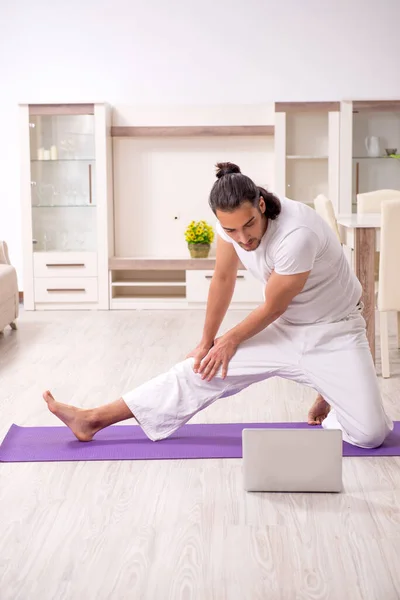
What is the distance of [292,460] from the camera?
2.33 metres

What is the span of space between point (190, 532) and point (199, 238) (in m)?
4.19

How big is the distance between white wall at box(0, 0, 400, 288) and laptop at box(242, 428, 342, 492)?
4.40m

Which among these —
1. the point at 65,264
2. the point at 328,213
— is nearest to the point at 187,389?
the point at 328,213

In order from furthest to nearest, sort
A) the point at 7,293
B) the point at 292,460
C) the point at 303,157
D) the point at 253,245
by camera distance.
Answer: the point at 303,157, the point at 7,293, the point at 253,245, the point at 292,460

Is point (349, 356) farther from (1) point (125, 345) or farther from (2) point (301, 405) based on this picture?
(1) point (125, 345)

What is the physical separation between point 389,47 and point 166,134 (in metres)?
1.77

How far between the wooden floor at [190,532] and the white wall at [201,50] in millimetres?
3689

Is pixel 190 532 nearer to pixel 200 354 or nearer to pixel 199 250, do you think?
pixel 200 354

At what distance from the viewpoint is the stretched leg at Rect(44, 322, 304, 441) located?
8.77 feet

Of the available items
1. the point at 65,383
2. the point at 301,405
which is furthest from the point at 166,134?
the point at 301,405

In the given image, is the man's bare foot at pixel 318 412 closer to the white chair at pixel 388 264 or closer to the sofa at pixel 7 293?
the white chair at pixel 388 264

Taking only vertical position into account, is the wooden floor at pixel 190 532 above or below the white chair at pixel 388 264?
below

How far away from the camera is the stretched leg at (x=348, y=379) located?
8.70 ft

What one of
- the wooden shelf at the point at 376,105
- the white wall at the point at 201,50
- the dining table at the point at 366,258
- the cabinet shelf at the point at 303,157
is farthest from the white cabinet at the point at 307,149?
the dining table at the point at 366,258
